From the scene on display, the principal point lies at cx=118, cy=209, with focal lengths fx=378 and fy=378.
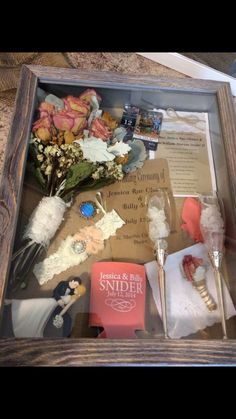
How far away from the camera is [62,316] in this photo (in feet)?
2.92

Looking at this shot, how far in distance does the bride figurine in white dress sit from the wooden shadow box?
0.04m

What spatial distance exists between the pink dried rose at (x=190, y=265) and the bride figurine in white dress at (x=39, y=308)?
0.28m

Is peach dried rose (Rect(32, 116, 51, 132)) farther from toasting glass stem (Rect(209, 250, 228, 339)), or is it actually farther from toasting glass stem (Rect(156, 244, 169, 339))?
toasting glass stem (Rect(209, 250, 228, 339))

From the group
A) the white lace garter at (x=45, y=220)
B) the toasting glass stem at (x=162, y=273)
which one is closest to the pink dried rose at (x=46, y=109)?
the white lace garter at (x=45, y=220)

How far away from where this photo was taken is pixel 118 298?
91 cm

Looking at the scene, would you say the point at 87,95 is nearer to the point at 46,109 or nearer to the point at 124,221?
the point at 46,109

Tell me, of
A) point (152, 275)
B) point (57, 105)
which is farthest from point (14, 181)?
point (152, 275)

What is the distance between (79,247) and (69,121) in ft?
1.26

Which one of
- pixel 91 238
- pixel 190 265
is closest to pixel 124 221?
pixel 91 238

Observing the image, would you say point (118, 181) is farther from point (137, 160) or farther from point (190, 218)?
point (190, 218)

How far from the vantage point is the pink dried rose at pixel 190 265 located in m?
1.00

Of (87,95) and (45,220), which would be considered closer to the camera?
(45,220)

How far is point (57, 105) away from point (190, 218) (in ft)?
1.71

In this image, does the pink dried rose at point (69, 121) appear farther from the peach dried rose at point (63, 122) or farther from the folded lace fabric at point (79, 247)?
the folded lace fabric at point (79, 247)
